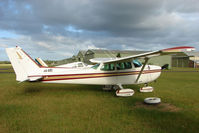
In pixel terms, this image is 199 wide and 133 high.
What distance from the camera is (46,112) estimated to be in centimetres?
479

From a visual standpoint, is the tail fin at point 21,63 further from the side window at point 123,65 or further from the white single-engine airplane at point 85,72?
the side window at point 123,65

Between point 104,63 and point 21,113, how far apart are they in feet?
13.9

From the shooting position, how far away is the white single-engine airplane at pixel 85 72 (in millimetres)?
6410

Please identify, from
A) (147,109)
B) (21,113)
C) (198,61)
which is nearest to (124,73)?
(147,109)

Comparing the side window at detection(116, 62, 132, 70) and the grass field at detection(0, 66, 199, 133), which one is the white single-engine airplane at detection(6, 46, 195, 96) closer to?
the side window at detection(116, 62, 132, 70)

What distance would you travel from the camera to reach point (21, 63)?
6434mm

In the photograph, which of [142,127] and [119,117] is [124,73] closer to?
[119,117]

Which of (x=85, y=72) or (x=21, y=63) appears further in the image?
(x=85, y=72)

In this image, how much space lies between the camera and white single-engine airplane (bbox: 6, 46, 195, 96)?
641 cm

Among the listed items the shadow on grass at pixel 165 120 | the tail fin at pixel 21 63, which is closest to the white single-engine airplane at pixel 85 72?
the tail fin at pixel 21 63

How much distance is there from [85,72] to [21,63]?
3000 millimetres

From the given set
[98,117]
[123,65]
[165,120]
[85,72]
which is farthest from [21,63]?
[165,120]

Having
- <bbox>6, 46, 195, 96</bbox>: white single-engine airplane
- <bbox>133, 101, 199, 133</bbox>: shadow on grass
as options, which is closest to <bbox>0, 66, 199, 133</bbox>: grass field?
<bbox>133, 101, 199, 133</bbox>: shadow on grass

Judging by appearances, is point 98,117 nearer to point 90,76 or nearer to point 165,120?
point 165,120
